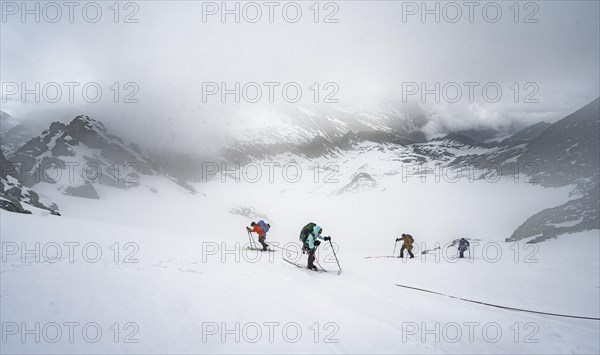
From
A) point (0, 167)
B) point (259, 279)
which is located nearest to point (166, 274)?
point (259, 279)

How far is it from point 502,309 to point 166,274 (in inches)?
455

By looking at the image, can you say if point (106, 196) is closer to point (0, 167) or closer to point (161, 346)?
point (0, 167)

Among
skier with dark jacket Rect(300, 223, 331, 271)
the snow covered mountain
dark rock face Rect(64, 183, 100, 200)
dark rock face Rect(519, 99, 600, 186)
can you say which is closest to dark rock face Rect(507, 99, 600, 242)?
dark rock face Rect(519, 99, 600, 186)

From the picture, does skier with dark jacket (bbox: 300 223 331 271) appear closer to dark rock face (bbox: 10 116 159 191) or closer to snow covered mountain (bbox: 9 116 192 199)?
snow covered mountain (bbox: 9 116 192 199)

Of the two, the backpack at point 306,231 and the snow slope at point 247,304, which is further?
the backpack at point 306,231

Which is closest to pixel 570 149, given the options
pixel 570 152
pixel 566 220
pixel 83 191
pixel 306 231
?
pixel 570 152

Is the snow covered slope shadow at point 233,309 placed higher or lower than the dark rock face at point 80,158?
lower

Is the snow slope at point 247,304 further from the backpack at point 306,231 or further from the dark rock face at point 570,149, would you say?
the dark rock face at point 570,149

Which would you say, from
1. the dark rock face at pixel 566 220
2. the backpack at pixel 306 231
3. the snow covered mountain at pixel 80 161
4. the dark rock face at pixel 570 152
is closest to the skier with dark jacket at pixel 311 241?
the backpack at pixel 306 231

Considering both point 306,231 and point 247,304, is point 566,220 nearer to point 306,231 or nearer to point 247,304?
point 306,231

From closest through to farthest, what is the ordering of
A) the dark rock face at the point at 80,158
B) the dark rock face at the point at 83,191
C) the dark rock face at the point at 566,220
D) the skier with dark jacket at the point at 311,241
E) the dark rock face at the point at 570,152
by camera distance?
the skier with dark jacket at the point at 311,241 < the dark rock face at the point at 566,220 < the dark rock face at the point at 83,191 < the dark rock face at the point at 80,158 < the dark rock face at the point at 570,152

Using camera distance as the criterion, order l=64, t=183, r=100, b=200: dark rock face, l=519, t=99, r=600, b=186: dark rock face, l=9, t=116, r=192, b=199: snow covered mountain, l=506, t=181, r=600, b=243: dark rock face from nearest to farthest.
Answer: l=506, t=181, r=600, b=243: dark rock face, l=64, t=183, r=100, b=200: dark rock face, l=9, t=116, r=192, b=199: snow covered mountain, l=519, t=99, r=600, b=186: dark rock face

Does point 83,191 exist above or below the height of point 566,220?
above

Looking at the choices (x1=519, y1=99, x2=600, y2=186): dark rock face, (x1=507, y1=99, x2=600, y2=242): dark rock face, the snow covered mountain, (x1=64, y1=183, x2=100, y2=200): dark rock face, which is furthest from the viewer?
(x1=519, y1=99, x2=600, y2=186): dark rock face
